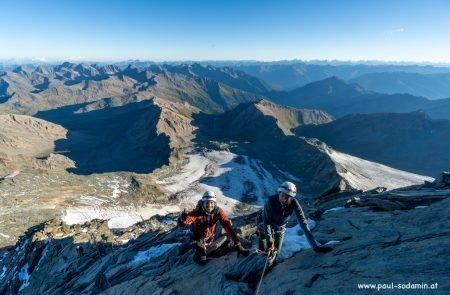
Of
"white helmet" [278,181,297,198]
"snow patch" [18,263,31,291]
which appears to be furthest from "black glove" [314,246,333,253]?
"snow patch" [18,263,31,291]

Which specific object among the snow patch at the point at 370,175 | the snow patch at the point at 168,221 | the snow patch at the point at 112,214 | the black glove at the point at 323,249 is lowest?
the snow patch at the point at 370,175

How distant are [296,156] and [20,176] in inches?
5070

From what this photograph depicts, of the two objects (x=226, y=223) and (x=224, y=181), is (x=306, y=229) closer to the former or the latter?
(x=226, y=223)

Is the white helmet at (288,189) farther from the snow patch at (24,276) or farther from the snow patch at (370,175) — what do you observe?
the snow patch at (370,175)

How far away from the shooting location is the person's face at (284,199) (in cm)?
1198

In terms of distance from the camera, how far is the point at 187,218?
46.2 ft

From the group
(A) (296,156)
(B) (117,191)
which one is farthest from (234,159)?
(B) (117,191)

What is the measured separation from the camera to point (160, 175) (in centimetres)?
14950

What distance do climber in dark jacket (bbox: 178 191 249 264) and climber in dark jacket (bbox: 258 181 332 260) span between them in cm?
167

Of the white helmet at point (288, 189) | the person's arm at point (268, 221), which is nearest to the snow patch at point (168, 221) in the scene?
the person's arm at point (268, 221)

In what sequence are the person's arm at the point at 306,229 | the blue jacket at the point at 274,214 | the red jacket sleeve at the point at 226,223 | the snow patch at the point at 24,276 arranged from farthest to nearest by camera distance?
1. the snow patch at the point at 24,276
2. the red jacket sleeve at the point at 226,223
3. the blue jacket at the point at 274,214
4. the person's arm at the point at 306,229

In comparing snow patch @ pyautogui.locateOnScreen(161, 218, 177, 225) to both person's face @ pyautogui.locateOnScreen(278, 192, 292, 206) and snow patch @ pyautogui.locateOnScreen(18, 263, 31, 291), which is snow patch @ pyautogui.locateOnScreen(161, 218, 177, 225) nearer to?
snow patch @ pyautogui.locateOnScreen(18, 263, 31, 291)

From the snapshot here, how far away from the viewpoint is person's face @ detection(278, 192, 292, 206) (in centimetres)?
1198

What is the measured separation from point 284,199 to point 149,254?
18.0 meters
